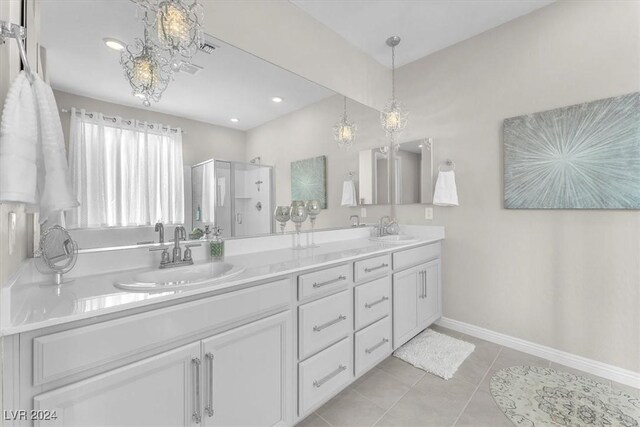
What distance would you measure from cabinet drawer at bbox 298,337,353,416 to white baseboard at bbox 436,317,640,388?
142 cm

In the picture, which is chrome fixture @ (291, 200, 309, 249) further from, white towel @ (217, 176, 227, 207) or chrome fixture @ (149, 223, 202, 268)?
chrome fixture @ (149, 223, 202, 268)

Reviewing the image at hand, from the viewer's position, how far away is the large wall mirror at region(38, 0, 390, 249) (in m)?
1.25

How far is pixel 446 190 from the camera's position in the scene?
2518mm

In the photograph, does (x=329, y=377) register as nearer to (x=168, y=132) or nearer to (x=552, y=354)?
(x=168, y=132)

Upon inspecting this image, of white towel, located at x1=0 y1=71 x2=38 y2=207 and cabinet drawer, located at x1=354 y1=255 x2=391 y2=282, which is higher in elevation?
white towel, located at x1=0 y1=71 x2=38 y2=207

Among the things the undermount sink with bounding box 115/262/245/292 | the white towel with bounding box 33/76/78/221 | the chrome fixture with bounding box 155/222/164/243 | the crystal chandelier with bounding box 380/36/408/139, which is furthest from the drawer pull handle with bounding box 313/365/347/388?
the crystal chandelier with bounding box 380/36/408/139

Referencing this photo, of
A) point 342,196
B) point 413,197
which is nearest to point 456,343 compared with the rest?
point 413,197

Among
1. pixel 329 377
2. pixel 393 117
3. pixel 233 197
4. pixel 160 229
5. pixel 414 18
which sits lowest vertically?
pixel 329 377

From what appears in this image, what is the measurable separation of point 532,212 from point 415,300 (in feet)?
3.74

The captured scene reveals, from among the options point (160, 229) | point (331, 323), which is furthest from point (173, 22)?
point (331, 323)

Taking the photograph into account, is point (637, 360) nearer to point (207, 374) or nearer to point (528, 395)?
point (528, 395)

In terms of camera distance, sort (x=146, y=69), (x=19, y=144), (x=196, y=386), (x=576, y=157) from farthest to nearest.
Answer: (x=576, y=157)
(x=146, y=69)
(x=196, y=386)
(x=19, y=144)

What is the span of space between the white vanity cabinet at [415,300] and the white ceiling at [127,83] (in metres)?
1.58

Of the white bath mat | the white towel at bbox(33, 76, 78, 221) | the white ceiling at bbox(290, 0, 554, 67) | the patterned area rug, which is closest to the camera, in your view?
the white towel at bbox(33, 76, 78, 221)
